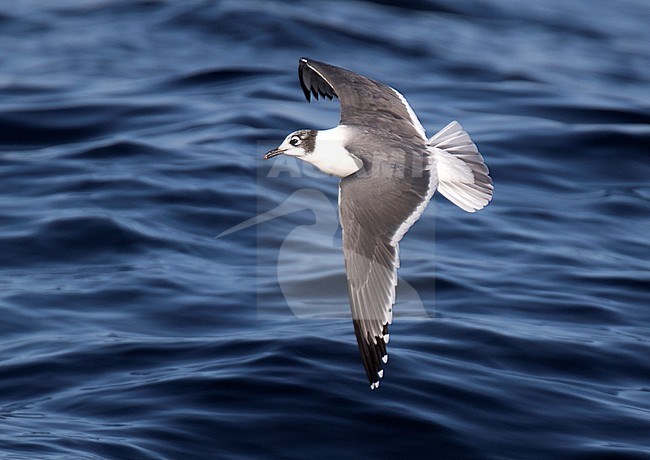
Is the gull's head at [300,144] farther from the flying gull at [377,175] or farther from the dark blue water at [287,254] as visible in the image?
the dark blue water at [287,254]

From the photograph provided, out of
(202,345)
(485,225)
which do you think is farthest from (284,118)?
(202,345)

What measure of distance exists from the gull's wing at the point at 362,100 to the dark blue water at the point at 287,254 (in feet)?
4.96

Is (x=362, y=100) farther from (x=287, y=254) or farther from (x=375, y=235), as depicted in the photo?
(x=287, y=254)

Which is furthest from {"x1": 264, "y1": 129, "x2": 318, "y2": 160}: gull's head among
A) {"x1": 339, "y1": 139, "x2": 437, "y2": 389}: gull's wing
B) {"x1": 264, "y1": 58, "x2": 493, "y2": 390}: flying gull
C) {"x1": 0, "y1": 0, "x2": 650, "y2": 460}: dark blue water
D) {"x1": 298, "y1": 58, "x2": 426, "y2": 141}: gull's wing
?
{"x1": 0, "y1": 0, "x2": 650, "y2": 460}: dark blue water

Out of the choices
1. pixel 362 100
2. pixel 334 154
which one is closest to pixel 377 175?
pixel 334 154

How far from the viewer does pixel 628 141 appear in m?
12.7

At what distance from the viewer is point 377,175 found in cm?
655

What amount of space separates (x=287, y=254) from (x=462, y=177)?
2951mm

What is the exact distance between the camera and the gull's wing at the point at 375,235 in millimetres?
5980

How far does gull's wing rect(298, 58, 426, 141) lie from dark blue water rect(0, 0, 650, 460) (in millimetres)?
1513

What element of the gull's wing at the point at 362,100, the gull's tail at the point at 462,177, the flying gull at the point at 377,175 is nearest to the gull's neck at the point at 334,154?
the flying gull at the point at 377,175

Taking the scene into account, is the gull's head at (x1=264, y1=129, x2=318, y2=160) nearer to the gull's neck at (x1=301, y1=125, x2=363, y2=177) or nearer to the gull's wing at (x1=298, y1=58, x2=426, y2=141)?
the gull's neck at (x1=301, y1=125, x2=363, y2=177)

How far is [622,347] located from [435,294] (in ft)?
4.93

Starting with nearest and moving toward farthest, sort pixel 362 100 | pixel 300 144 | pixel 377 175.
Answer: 1. pixel 377 175
2. pixel 300 144
3. pixel 362 100
